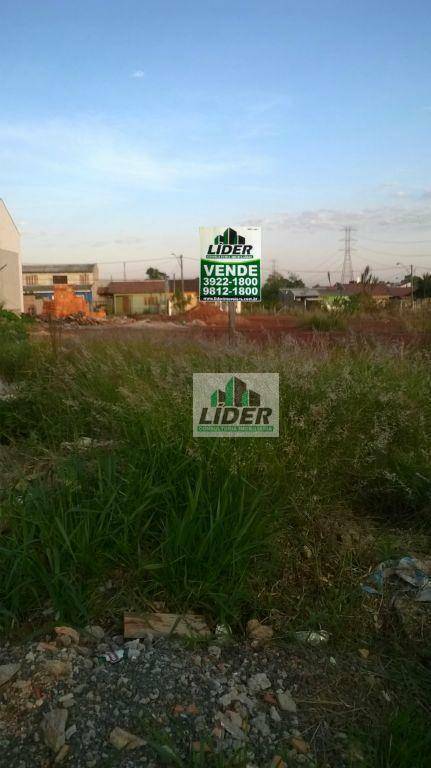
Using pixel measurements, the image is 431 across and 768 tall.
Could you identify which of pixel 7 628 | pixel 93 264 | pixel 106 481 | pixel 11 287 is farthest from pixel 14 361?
pixel 93 264

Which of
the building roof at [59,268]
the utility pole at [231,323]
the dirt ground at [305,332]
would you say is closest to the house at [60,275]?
the building roof at [59,268]

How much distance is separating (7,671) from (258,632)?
878 mm

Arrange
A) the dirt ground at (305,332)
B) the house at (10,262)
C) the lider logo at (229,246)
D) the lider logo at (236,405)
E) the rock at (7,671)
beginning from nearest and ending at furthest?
the rock at (7,671) < the lider logo at (236,405) < the dirt ground at (305,332) < the lider logo at (229,246) < the house at (10,262)

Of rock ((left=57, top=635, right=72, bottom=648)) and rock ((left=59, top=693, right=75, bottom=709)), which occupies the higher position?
rock ((left=57, top=635, right=72, bottom=648))

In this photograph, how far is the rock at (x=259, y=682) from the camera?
1.91 m

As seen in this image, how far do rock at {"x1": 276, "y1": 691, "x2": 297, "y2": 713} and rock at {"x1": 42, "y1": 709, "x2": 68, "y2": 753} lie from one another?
0.66 m

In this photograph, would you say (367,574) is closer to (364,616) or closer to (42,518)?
(364,616)

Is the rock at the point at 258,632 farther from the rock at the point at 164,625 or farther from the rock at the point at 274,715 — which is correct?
the rock at the point at 274,715

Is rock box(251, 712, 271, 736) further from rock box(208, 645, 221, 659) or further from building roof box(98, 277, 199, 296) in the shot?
building roof box(98, 277, 199, 296)

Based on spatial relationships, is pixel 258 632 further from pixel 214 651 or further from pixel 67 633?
pixel 67 633

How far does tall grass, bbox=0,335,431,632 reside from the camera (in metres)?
2.28

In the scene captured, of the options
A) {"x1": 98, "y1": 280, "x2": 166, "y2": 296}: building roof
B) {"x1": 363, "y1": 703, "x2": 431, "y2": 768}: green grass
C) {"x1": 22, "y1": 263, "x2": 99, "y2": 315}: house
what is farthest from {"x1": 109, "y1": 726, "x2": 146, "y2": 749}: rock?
{"x1": 22, "y1": 263, "x2": 99, "y2": 315}: house

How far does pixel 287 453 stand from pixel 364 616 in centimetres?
90

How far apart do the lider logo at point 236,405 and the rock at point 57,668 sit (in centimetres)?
133
